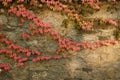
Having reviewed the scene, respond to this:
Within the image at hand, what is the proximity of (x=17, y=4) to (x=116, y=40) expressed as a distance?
7.04 ft

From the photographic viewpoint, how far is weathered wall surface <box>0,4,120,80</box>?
15.6 ft

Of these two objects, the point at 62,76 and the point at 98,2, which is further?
the point at 98,2

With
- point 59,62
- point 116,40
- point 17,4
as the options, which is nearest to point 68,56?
point 59,62

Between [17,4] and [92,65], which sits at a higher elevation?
[17,4]

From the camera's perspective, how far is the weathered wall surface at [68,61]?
4750 millimetres

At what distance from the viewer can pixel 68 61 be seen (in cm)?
481

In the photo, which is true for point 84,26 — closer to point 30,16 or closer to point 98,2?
point 98,2

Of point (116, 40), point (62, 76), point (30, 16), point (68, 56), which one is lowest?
point (62, 76)

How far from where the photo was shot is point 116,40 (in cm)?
489

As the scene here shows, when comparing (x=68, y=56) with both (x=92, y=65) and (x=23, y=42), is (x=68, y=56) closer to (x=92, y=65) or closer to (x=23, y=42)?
(x=92, y=65)

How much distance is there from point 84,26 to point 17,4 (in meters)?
1.45


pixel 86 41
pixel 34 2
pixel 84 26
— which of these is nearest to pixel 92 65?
pixel 86 41

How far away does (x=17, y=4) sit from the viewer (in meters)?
5.03

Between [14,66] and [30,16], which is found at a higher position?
[30,16]
